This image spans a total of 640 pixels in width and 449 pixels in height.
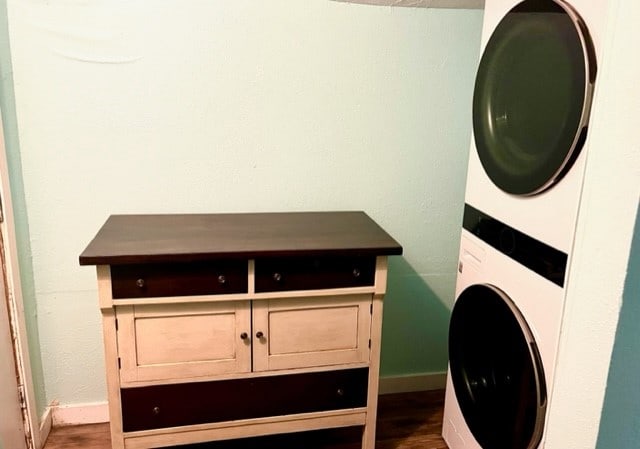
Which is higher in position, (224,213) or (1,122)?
(1,122)

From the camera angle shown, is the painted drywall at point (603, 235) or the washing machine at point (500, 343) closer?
the painted drywall at point (603, 235)

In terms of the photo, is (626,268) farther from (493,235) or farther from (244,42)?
(244,42)

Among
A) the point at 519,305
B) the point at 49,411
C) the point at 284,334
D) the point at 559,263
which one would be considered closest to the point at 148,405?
the point at 284,334

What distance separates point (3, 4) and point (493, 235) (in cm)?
170

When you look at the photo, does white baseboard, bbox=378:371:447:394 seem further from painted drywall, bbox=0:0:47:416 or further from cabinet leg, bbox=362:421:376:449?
painted drywall, bbox=0:0:47:416

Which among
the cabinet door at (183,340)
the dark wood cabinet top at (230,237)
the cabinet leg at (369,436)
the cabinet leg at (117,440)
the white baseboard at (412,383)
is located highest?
the dark wood cabinet top at (230,237)

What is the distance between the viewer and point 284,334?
5.21ft

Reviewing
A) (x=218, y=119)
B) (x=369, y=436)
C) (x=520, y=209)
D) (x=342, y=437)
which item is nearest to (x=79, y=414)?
(x=342, y=437)

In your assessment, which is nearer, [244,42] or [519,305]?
[519,305]

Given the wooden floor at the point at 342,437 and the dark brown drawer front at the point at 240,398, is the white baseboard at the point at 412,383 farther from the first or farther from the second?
the dark brown drawer front at the point at 240,398

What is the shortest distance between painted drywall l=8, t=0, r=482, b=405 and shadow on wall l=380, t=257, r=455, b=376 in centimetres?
19

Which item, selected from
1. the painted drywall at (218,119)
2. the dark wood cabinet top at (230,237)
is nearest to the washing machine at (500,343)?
the dark wood cabinet top at (230,237)

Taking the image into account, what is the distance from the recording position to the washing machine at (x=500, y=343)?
1.29 meters

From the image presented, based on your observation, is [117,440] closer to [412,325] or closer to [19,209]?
[19,209]
